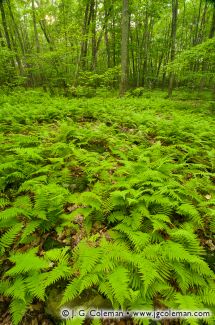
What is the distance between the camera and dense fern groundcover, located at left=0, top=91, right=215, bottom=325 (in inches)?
101

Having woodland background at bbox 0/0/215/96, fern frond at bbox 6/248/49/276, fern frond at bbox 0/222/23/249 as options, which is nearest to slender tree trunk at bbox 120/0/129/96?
woodland background at bbox 0/0/215/96

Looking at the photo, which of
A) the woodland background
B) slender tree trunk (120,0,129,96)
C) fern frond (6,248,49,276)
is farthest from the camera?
the woodland background

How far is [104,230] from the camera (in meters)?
3.46

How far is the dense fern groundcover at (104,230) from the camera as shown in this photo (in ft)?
8.43

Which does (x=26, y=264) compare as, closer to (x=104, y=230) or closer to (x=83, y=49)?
(x=104, y=230)

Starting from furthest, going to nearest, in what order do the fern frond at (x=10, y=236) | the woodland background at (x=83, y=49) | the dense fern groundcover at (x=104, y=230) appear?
1. the woodland background at (x=83, y=49)
2. the fern frond at (x=10, y=236)
3. the dense fern groundcover at (x=104, y=230)

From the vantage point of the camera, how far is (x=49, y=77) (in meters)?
15.3

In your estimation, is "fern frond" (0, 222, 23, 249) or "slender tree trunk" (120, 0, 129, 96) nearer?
"fern frond" (0, 222, 23, 249)

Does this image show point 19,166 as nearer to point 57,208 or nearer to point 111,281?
point 57,208

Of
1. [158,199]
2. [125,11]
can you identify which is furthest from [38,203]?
[125,11]

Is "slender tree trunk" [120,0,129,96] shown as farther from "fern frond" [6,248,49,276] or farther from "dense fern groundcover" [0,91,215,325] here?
"fern frond" [6,248,49,276]

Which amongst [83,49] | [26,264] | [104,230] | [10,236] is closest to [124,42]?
[83,49]

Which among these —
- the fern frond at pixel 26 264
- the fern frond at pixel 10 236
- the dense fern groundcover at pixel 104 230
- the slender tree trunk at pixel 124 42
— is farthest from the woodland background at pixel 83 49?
the fern frond at pixel 26 264

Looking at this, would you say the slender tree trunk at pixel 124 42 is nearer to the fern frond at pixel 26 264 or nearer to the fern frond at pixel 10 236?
the fern frond at pixel 10 236
